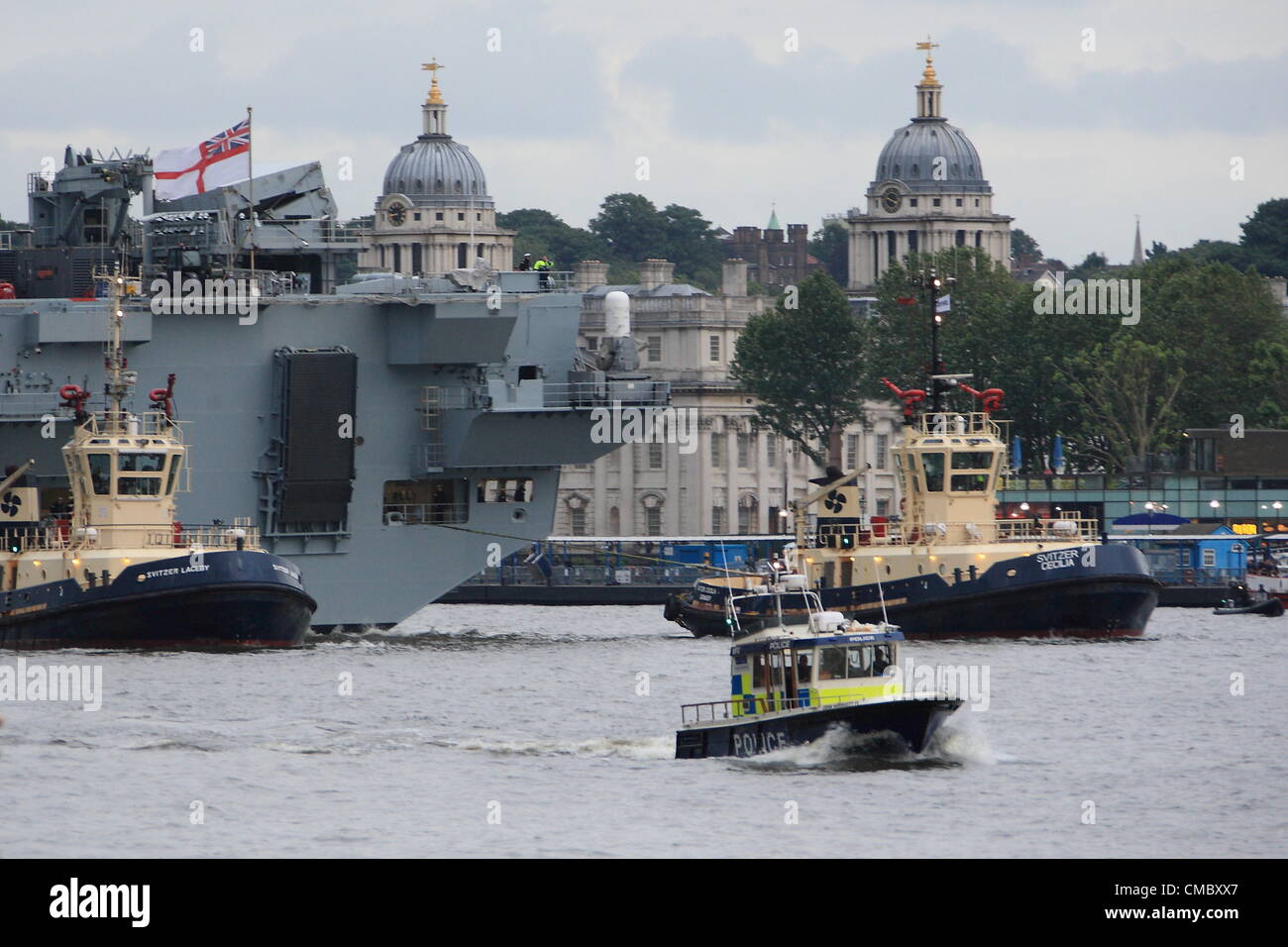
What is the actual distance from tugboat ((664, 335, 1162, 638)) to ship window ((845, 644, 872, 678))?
24.2 m

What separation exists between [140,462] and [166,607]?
3943 millimetres

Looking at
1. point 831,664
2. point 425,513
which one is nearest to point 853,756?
point 831,664

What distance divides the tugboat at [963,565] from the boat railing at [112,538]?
13.1 m

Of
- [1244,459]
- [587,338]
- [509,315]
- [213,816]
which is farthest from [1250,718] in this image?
[587,338]

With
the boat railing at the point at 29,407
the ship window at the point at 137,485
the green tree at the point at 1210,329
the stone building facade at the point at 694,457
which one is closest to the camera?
the ship window at the point at 137,485

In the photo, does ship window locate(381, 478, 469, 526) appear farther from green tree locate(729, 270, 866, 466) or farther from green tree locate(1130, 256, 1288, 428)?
green tree locate(729, 270, 866, 466)

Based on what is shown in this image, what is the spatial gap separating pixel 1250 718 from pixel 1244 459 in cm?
6486

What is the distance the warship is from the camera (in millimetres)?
75188

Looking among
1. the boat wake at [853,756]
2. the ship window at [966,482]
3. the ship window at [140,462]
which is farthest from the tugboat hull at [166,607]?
the boat wake at [853,756]

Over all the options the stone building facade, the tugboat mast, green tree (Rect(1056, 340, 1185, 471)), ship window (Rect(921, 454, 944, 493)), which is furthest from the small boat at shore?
the stone building facade

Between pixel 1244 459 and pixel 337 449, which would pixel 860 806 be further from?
pixel 1244 459

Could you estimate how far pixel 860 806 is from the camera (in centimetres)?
4000

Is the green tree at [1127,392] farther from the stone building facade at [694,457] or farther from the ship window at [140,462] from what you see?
the ship window at [140,462]

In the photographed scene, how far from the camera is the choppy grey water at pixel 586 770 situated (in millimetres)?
38000
